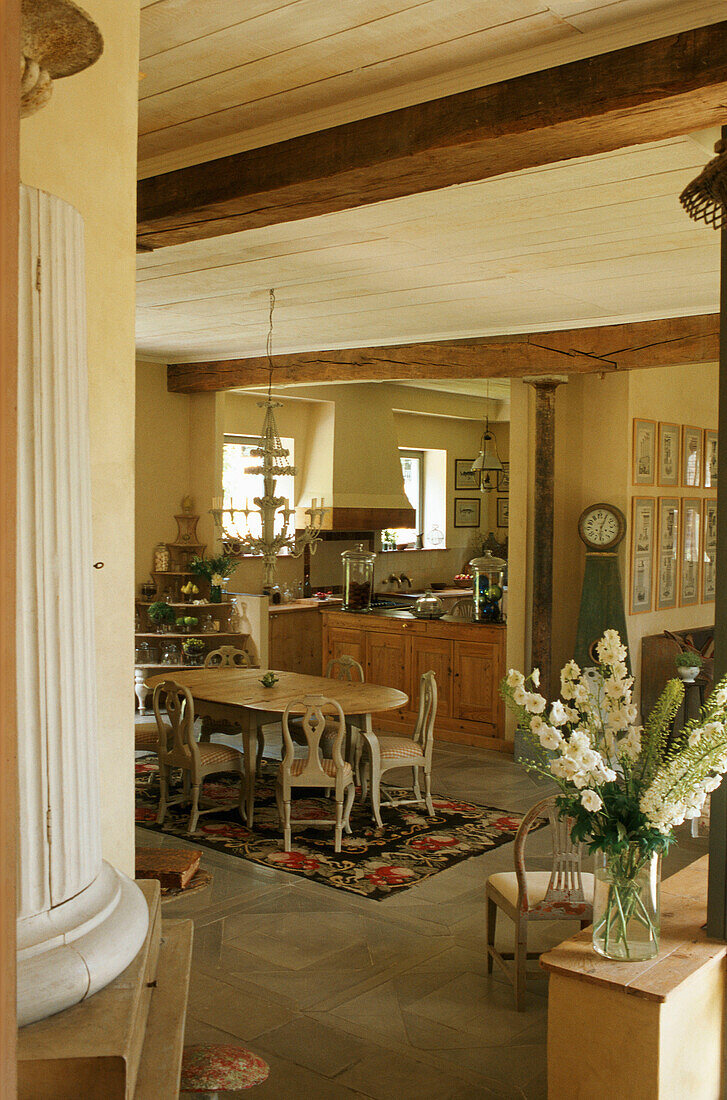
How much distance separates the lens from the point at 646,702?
835 cm

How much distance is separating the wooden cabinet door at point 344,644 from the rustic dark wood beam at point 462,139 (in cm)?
582

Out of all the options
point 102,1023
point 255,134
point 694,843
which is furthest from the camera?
point 694,843

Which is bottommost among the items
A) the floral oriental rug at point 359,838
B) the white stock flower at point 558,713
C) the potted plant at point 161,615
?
the floral oriental rug at point 359,838

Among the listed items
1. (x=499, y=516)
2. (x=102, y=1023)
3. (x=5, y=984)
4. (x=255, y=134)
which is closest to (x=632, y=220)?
(x=255, y=134)

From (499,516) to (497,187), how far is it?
10069 mm

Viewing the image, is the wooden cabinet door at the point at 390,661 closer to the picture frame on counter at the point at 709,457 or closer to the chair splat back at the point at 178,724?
the chair splat back at the point at 178,724

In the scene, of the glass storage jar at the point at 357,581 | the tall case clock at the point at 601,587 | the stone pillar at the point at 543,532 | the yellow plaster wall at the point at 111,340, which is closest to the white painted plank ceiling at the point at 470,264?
the stone pillar at the point at 543,532

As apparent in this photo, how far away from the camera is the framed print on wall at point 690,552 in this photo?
9.06 meters

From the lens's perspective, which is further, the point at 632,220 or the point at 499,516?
the point at 499,516

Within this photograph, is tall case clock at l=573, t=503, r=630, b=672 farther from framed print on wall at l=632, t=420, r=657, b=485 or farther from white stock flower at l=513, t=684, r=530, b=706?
white stock flower at l=513, t=684, r=530, b=706

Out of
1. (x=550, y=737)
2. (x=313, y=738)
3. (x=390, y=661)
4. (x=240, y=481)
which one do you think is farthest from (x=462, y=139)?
(x=240, y=481)

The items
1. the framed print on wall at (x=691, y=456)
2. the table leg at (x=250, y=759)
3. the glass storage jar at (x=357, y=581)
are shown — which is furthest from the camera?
the glass storage jar at (x=357, y=581)

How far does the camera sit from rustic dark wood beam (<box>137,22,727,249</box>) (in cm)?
241

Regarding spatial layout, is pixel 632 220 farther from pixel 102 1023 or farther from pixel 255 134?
A: pixel 102 1023
